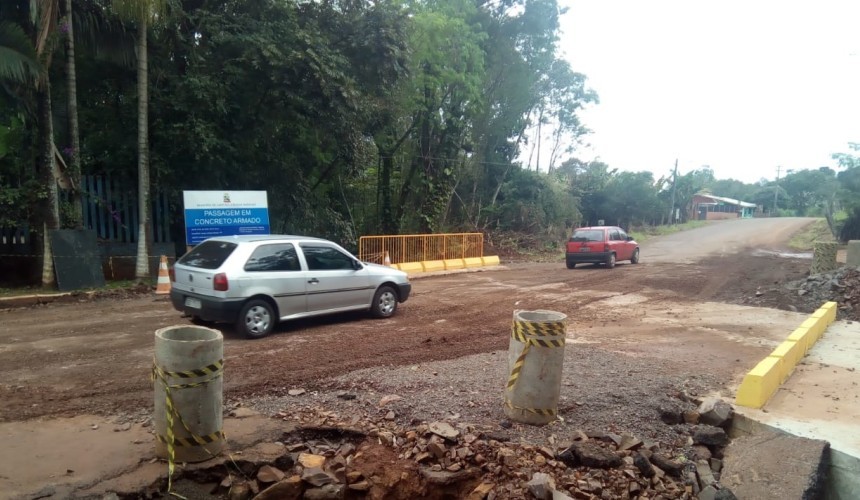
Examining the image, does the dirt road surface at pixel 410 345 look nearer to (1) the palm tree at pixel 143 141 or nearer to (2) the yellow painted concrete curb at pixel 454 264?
(1) the palm tree at pixel 143 141

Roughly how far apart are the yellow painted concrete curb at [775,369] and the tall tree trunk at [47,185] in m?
13.1

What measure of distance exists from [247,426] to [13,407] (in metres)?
2.35

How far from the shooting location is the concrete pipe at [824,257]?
1503cm

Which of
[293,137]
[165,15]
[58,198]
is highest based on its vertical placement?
[165,15]

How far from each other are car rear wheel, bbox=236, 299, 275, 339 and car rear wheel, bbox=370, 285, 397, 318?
6.76 ft

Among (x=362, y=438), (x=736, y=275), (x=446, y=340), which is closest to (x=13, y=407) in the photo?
(x=362, y=438)

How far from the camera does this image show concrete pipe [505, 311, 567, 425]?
193 inches

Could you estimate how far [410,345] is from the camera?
7.74 meters

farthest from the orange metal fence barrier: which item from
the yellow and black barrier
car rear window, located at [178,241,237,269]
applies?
the yellow and black barrier

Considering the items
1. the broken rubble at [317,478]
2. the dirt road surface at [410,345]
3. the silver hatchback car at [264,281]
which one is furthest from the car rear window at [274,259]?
the broken rubble at [317,478]

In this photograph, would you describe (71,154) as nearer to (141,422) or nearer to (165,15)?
(165,15)

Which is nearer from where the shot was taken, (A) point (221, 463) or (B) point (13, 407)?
(A) point (221, 463)

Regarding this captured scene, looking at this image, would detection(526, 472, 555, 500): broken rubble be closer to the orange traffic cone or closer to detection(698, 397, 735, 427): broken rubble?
detection(698, 397, 735, 427): broken rubble

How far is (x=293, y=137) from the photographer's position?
16.0m
